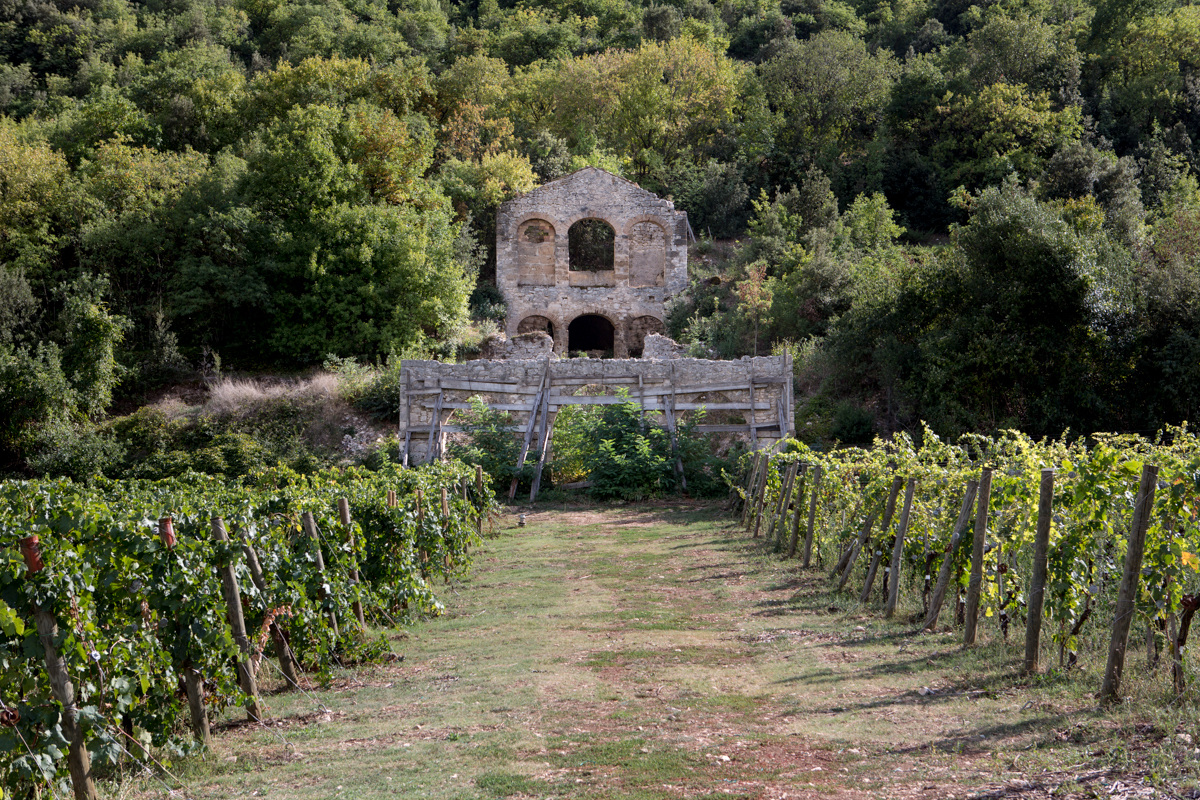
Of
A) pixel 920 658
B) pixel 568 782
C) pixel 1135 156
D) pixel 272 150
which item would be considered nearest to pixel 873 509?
pixel 920 658

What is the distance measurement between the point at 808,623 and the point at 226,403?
708 inches

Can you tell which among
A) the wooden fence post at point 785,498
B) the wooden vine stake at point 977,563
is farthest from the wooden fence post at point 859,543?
the wooden fence post at point 785,498

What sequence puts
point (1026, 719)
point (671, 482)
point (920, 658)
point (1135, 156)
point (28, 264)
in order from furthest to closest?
1. point (1135, 156)
2. point (28, 264)
3. point (671, 482)
4. point (920, 658)
5. point (1026, 719)

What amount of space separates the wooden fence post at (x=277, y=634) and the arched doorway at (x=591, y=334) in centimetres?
2811

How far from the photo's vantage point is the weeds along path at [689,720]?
4137 mm

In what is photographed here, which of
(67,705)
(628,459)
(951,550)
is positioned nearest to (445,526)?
(951,550)

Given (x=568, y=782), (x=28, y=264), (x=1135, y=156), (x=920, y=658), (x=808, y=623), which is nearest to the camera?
(x=568, y=782)

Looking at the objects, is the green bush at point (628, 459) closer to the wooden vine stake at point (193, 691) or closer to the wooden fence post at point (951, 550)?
the wooden fence post at point (951, 550)

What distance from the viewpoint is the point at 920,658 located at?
243 inches

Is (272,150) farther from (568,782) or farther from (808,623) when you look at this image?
(568,782)

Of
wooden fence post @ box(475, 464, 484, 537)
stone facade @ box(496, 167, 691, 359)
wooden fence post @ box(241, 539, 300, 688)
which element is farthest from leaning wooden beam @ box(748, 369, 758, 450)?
wooden fence post @ box(241, 539, 300, 688)

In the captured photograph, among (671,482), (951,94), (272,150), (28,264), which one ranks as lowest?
(671,482)

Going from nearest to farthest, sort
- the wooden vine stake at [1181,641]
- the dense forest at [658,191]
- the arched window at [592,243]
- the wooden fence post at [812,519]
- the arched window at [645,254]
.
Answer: the wooden vine stake at [1181,641], the wooden fence post at [812,519], the dense forest at [658,191], the arched window at [645,254], the arched window at [592,243]

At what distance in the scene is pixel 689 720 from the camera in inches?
202
